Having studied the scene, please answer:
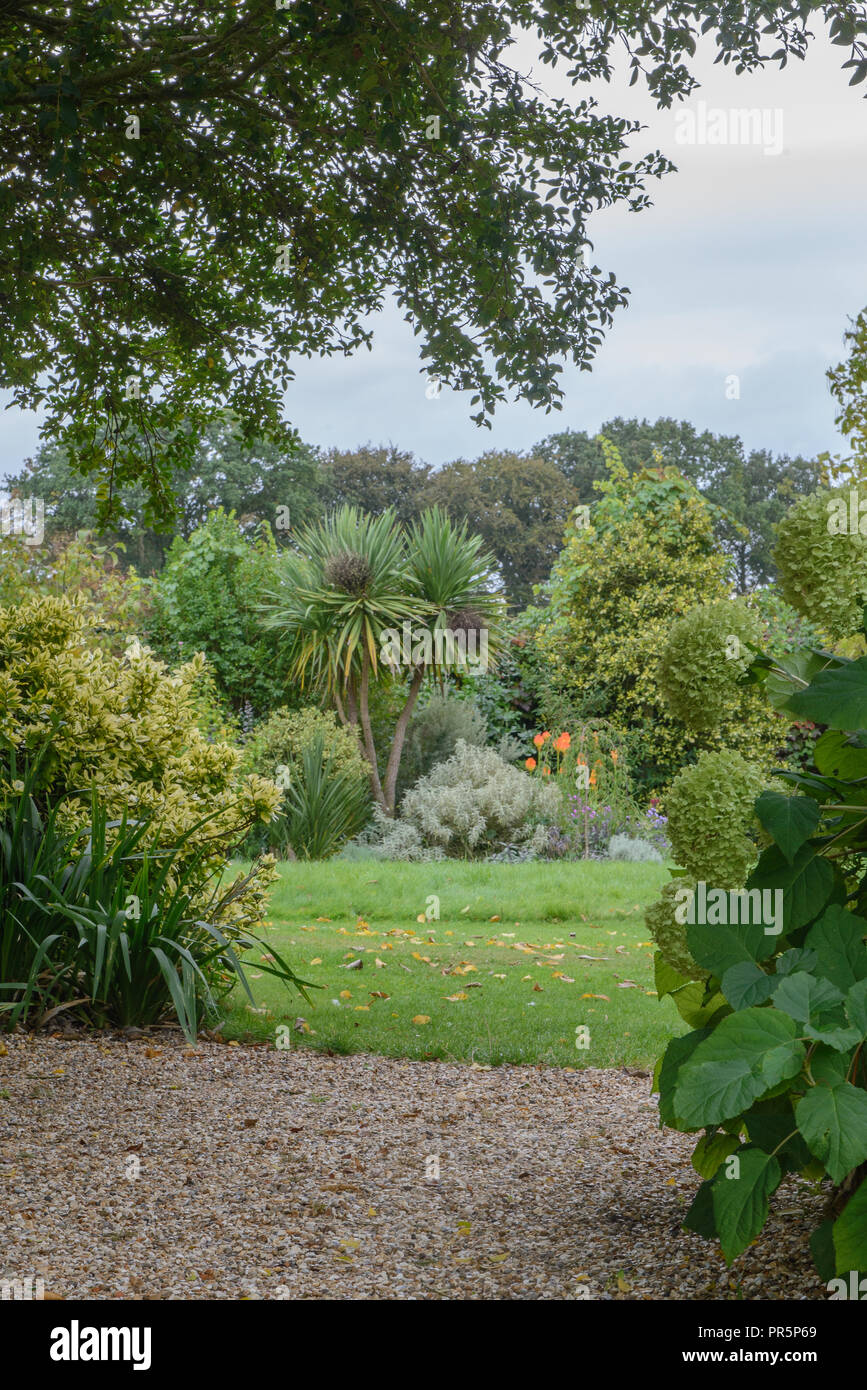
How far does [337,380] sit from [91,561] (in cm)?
1059

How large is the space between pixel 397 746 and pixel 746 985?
958 centimetres

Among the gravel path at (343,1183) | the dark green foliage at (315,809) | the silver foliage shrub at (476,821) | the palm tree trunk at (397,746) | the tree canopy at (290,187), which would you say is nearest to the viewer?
the gravel path at (343,1183)

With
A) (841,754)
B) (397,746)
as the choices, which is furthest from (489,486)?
(841,754)

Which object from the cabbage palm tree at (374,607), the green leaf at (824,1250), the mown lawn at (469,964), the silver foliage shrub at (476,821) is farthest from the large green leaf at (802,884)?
the cabbage palm tree at (374,607)

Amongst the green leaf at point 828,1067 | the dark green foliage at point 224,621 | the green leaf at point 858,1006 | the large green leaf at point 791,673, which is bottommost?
the green leaf at point 828,1067

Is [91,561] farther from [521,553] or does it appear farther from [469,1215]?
[521,553]

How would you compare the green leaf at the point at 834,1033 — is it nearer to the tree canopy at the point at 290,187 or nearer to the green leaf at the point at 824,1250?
the green leaf at the point at 824,1250

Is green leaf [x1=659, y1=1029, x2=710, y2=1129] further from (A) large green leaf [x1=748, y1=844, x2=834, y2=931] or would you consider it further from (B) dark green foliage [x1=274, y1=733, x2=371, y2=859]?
(B) dark green foliage [x1=274, y1=733, x2=371, y2=859]

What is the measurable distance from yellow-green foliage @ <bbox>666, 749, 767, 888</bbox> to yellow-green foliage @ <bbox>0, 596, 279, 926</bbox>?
96.9 inches

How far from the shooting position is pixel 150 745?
15.5ft

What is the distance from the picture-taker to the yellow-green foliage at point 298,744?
33.7ft

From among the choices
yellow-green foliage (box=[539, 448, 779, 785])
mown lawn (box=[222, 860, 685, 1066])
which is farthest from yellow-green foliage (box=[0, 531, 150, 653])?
yellow-green foliage (box=[539, 448, 779, 785])

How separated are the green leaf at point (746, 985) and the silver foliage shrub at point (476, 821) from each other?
26.8ft
